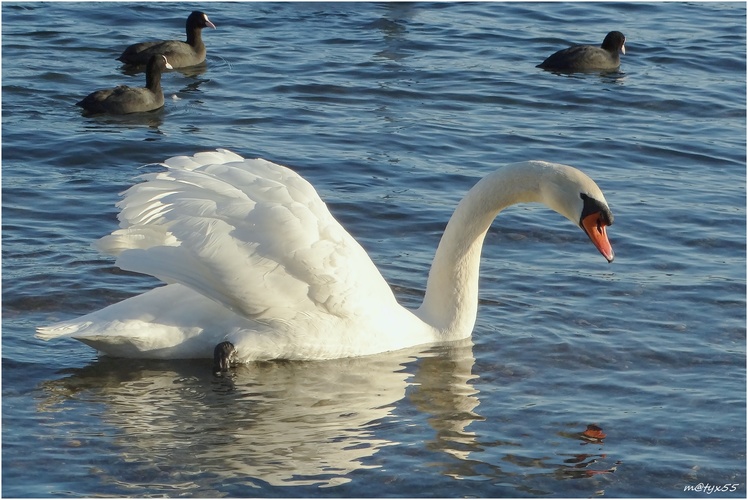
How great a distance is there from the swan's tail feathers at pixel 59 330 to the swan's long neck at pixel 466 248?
7.42ft

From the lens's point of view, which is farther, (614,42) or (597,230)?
(614,42)

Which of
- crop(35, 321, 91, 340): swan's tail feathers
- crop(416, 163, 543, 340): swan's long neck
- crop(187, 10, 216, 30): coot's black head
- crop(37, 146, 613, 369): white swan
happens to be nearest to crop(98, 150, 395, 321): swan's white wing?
crop(37, 146, 613, 369): white swan

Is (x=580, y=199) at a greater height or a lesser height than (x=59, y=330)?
greater

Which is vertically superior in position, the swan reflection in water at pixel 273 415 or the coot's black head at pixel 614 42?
the coot's black head at pixel 614 42

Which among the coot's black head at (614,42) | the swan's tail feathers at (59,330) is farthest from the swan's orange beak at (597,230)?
the coot's black head at (614,42)

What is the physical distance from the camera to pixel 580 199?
7820mm

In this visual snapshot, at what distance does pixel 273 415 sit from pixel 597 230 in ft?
7.55

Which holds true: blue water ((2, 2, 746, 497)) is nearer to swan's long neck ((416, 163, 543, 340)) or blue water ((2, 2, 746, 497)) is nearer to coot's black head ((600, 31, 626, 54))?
swan's long neck ((416, 163, 543, 340))

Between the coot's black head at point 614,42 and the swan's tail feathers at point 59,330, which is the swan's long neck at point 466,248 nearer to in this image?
the swan's tail feathers at point 59,330

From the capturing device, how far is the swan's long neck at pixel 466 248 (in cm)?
805

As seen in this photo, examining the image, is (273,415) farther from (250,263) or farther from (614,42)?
(614,42)

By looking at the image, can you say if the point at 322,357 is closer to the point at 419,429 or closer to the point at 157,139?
the point at 419,429

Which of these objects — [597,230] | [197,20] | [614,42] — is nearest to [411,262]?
[597,230]

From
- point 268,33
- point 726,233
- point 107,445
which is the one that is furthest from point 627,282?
point 268,33
